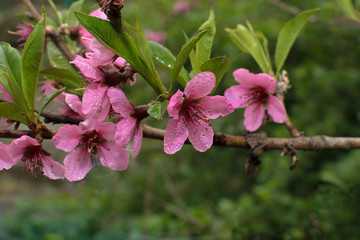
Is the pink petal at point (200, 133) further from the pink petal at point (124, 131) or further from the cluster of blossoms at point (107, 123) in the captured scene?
the pink petal at point (124, 131)

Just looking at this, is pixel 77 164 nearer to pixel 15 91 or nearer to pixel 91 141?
pixel 91 141

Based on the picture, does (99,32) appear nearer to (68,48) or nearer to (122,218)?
(68,48)

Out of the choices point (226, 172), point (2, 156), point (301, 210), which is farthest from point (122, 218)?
point (2, 156)

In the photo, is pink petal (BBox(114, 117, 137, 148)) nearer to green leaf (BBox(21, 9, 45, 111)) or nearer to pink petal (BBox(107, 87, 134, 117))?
pink petal (BBox(107, 87, 134, 117))

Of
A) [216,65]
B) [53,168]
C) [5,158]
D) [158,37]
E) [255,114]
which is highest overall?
[216,65]

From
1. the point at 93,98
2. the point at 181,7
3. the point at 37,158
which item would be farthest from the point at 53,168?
the point at 181,7

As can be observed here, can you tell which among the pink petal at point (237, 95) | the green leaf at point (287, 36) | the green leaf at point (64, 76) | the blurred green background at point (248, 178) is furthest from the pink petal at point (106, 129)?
the blurred green background at point (248, 178)
